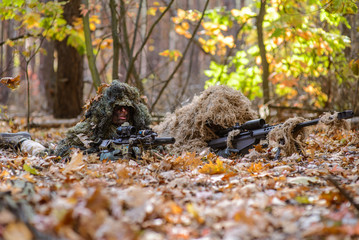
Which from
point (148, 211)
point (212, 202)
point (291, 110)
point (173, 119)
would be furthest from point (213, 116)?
point (291, 110)

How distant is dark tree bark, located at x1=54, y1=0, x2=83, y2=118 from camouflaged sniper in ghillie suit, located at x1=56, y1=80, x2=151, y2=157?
21.5 feet

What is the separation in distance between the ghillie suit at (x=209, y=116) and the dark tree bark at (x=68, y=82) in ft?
22.6

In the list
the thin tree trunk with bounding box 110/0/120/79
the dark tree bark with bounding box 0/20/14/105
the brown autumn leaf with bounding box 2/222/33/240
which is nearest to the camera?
the brown autumn leaf with bounding box 2/222/33/240

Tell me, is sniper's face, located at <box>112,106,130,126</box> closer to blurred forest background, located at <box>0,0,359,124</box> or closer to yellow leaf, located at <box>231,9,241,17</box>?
blurred forest background, located at <box>0,0,359,124</box>

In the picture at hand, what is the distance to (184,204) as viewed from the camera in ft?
10.2

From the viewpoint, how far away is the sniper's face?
20.5 ft

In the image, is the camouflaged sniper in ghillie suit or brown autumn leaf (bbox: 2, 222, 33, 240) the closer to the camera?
brown autumn leaf (bbox: 2, 222, 33, 240)

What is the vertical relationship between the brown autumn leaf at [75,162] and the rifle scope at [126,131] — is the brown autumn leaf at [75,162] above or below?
below

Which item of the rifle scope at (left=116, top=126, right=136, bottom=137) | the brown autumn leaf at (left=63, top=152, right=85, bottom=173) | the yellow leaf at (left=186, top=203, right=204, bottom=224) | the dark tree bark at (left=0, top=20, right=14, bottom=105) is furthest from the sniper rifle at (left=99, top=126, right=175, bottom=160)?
the yellow leaf at (left=186, top=203, right=204, bottom=224)

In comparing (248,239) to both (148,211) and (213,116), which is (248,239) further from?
(213,116)

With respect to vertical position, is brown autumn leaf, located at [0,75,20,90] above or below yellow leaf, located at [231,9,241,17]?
below

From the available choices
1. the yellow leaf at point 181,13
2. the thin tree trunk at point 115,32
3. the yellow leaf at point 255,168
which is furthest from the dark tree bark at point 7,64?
the yellow leaf at point 181,13

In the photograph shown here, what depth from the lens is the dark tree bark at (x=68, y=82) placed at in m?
12.4

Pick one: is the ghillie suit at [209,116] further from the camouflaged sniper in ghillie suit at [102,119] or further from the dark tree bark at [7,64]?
the dark tree bark at [7,64]
